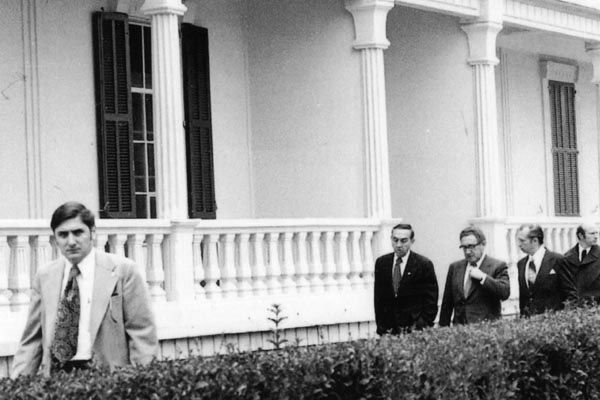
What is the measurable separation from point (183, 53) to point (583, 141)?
864 centimetres

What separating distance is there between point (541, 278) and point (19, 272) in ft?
14.5

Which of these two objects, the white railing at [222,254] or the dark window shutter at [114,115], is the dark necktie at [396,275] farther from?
the dark window shutter at [114,115]

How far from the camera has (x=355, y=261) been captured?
14.6 meters

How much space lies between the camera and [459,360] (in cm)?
791

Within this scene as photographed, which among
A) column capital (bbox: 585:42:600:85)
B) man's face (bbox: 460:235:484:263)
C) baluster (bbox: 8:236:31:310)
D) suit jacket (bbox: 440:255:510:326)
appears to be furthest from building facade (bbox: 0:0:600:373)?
man's face (bbox: 460:235:484:263)

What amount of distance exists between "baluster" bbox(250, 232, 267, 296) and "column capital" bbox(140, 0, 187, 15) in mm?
2294

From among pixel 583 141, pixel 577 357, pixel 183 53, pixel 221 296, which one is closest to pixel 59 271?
pixel 577 357

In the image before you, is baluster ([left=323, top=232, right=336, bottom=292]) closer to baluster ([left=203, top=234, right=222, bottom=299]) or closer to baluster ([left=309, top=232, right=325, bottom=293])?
baluster ([left=309, top=232, right=325, bottom=293])

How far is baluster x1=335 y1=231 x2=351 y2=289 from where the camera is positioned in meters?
14.4

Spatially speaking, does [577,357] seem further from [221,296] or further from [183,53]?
[183,53]

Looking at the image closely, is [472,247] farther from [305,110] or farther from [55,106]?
[55,106]

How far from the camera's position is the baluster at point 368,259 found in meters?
14.8

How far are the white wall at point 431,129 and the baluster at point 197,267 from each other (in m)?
4.59

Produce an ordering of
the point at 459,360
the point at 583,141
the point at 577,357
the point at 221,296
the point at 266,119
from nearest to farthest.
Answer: the point at 459,360
the point at 577,357
the point at 221,296
the point at 266,119
the point at 583,141
